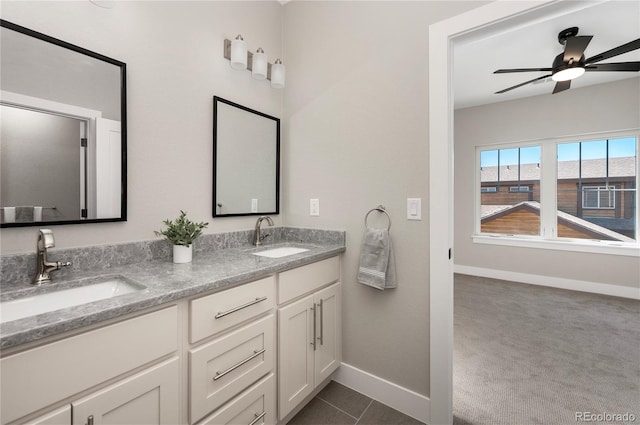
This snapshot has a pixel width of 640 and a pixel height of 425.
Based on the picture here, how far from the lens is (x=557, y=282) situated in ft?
13.0

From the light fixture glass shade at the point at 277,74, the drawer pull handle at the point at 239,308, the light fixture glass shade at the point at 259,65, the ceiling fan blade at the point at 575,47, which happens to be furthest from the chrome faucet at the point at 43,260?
the ceiling fan blade at the point at 575,47

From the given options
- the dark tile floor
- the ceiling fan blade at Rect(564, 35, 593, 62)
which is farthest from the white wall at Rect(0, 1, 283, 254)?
the ceiling fan blade at Rect(564, 35, 593, 62)

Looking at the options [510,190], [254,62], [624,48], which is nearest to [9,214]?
[254,62]

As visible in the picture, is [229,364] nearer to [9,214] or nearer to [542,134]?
[9,214]

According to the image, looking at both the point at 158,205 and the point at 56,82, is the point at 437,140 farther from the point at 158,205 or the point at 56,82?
the point at 56,82

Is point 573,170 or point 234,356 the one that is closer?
point 234,356

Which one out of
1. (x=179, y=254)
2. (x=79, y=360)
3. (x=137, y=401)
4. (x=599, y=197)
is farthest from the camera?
(x=599, y=197)

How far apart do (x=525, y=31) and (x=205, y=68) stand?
9.02 feet

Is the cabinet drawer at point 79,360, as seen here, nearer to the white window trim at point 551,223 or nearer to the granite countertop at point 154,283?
the granite countertop at point 154,283

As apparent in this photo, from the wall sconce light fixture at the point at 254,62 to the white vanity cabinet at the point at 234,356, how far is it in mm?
1339

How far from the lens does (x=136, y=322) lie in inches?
34.5

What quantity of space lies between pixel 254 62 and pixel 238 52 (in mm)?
149

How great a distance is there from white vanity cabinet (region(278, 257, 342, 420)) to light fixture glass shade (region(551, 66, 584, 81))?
273 centimetres

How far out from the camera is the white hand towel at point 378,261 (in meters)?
1.64
